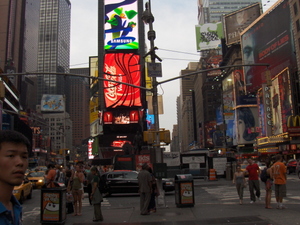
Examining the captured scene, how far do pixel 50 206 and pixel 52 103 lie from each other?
15601 cm

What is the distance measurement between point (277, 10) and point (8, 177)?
74.1 metres

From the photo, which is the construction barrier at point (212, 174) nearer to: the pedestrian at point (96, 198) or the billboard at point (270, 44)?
the pedestrian at point (96, 198)

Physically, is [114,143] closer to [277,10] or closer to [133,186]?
[277,10]

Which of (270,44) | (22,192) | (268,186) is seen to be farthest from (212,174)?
(270,44)

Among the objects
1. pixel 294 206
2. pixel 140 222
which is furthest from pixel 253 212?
pixel 140 222

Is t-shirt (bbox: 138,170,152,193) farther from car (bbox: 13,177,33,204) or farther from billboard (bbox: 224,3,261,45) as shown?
billboard (bbox: 224,3,261,45)

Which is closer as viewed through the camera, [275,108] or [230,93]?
[275,108]

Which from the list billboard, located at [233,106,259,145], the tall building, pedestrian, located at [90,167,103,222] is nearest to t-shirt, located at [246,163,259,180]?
pedestrian, located at [90,167,103,222]

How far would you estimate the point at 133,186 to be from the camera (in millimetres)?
19828

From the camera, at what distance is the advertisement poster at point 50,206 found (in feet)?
34.0

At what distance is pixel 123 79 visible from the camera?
263 feet

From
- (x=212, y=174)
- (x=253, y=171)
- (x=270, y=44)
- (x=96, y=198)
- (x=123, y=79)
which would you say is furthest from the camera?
(x=123, y=79)

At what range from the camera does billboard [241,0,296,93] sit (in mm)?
63938

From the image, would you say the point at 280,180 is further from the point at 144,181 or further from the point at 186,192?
the point at 144,181
